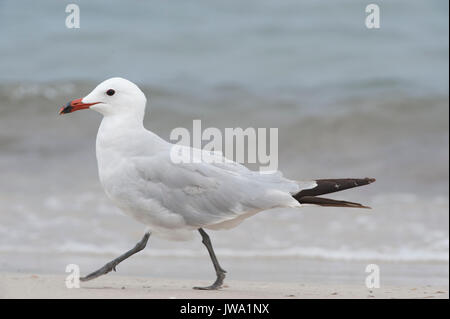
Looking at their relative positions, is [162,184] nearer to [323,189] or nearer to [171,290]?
[171,290]

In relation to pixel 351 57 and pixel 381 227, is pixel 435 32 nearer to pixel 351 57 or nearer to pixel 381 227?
pixel 351 57

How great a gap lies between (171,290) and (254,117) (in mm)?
5721

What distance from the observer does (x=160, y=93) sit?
33.3 feet

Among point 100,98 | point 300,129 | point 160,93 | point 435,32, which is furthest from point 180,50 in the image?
point 100,98

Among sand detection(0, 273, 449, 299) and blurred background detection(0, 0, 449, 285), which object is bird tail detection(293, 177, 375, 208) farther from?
blurred background detection(0, 0, 449, 285)

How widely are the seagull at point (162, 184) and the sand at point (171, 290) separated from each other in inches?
8.6

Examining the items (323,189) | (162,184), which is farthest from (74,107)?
(323,189)

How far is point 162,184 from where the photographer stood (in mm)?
3637

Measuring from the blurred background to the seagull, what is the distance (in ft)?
4.01

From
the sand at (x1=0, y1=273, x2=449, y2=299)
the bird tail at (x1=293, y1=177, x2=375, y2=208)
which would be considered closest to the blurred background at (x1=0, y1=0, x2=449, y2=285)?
the sand at (x1=0, y1=273, x2=449, y2=299)

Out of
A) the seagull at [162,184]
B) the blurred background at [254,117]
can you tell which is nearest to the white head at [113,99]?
the seagull at [162,184]

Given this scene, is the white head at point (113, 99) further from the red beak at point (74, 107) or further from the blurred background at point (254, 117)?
the blurred background at point (254, 117)

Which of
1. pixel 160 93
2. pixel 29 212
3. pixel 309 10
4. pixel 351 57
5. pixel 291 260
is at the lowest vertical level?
pixel 291 260

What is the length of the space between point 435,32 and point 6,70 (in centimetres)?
666
